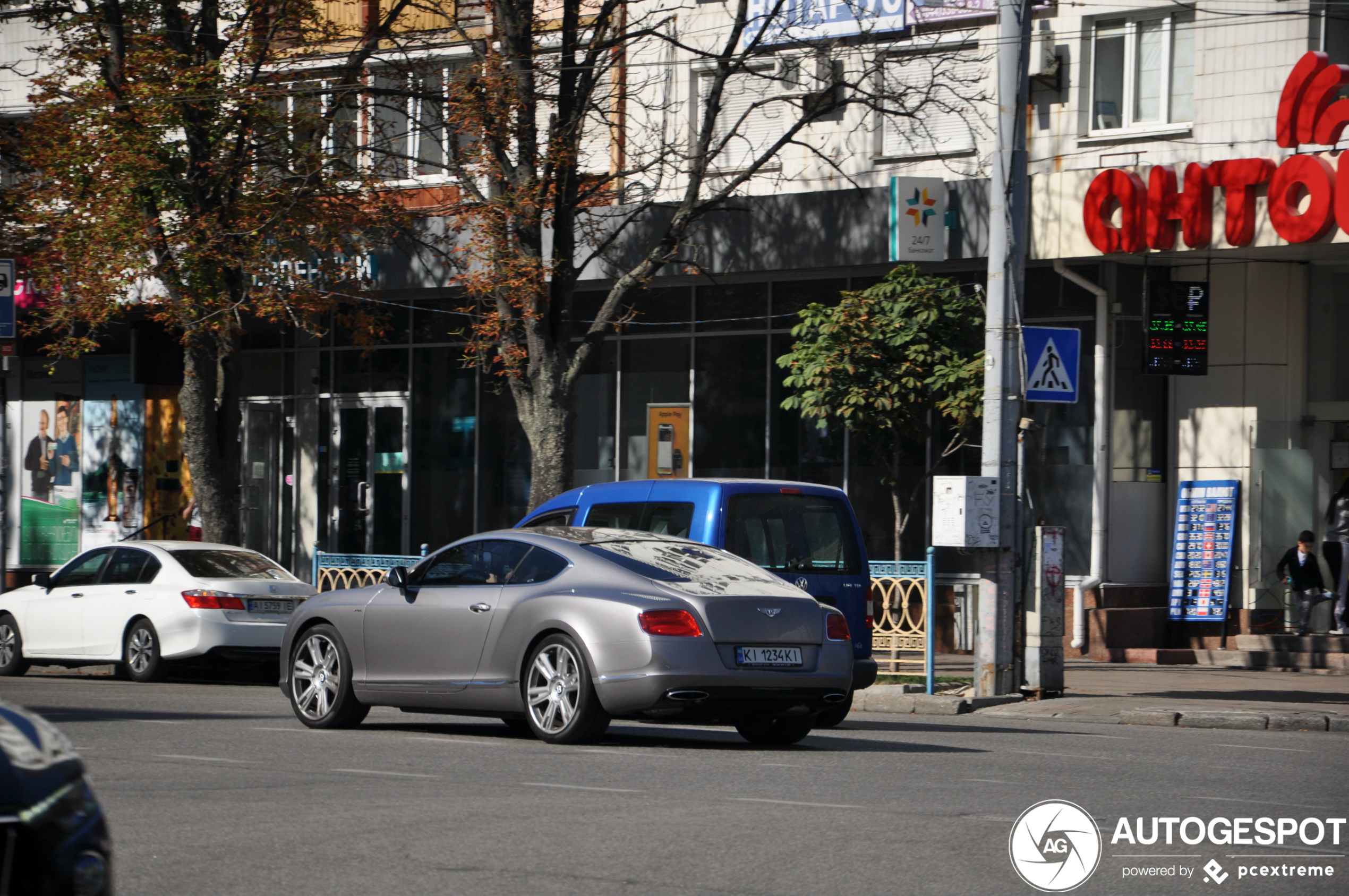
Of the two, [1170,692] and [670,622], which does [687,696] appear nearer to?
[670,622]

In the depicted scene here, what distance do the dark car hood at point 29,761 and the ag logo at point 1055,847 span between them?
3882 millimetres

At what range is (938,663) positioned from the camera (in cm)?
2030

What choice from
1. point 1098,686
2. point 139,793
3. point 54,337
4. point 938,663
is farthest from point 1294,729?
point 54,337

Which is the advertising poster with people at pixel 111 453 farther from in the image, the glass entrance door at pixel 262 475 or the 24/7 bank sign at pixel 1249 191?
the 24/7 bank sign at pixel 1249 191

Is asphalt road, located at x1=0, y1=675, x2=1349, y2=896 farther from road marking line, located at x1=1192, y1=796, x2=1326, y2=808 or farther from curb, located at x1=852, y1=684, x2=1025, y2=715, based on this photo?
curb, located at x1=852, y1=684, x2=1025, y2=715

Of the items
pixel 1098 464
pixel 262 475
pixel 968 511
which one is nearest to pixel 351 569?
pixel 968 511

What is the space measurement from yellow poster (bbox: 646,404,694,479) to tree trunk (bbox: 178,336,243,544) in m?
6.00

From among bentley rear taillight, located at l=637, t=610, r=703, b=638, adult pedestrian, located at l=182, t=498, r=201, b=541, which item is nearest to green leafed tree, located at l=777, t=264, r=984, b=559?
bentley rear taillight, located at l=637, t=610, r=703, b=638

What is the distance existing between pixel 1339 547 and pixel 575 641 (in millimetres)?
13501

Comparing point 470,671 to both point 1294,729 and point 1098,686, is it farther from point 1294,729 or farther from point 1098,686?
point 1098,686

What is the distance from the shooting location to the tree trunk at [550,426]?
1939cm

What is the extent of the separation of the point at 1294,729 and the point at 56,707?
9.65 metres

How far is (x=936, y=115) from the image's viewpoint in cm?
2330

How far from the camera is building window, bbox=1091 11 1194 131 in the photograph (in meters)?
22.0
